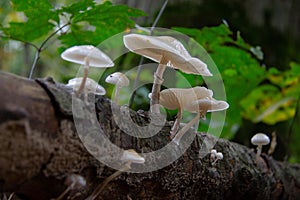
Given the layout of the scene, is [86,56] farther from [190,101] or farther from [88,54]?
[190,101]

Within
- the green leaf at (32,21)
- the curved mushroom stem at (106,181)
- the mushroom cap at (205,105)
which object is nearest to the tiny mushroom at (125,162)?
the curved mushroom stem at (106,181)

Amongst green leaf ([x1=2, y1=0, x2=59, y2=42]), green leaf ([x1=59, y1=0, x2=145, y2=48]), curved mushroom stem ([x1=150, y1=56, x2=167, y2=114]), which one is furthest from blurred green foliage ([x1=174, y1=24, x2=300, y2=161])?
curved mushroom stem ([x1=150, y1=56, x2=167, y2=114])

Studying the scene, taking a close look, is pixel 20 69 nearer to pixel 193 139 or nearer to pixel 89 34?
pixel 89 34

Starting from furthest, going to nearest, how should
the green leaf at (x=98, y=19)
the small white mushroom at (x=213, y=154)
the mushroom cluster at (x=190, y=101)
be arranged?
the green leaf at (x=98, y=19), the small white mushroom at (x=213, y=154), the mushroom cluster at (x=190, y=101)

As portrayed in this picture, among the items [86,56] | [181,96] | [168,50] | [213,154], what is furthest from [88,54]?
[213,154]

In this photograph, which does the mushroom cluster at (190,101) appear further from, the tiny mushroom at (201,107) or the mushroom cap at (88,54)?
the mushroom cap at (88,54)
